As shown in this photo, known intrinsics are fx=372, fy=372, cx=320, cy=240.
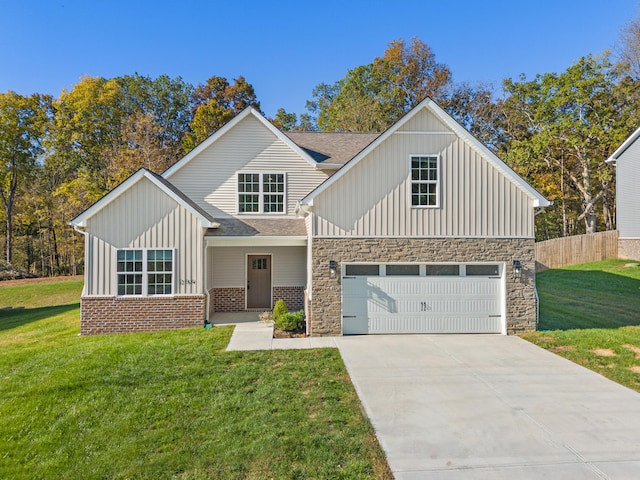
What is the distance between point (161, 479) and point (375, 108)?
31.2 m

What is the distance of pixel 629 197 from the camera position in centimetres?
2277

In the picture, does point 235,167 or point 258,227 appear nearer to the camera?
point 258,227

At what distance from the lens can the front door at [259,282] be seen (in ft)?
47.1

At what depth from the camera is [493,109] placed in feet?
107

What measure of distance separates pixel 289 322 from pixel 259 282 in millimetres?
3679

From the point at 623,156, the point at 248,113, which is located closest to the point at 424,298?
the point at 248,113

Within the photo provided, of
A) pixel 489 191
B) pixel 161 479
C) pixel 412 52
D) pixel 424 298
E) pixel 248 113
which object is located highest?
pixel 412 52

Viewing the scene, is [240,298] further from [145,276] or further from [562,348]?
[562,348]

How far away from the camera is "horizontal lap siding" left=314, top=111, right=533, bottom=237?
1075cm

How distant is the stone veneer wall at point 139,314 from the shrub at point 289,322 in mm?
2450

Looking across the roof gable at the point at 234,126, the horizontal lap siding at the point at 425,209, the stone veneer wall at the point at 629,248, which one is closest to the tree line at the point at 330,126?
the stone veneer wall at the point at 629,248

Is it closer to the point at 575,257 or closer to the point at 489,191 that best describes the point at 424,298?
the point at 489,191

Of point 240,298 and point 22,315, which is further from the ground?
point 240,298

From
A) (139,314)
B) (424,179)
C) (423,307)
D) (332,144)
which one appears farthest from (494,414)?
(332,144)
